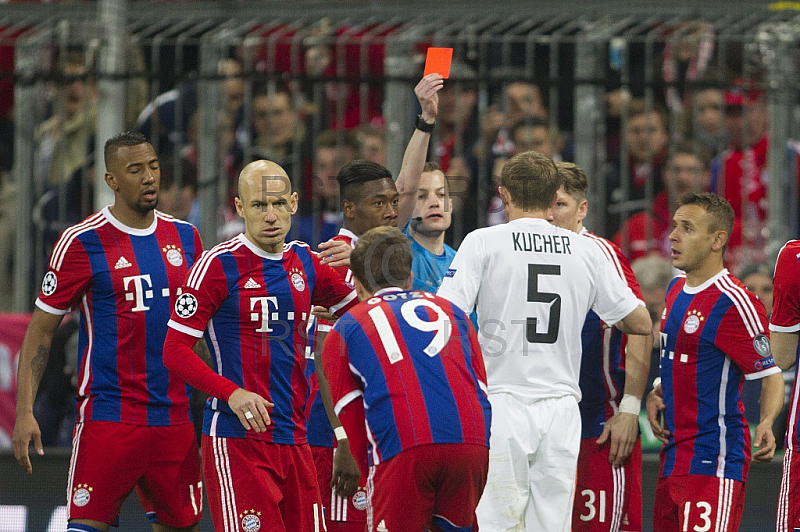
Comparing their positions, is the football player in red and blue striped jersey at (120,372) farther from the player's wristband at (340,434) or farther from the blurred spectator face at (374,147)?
→ the blurred spectator face at (374,147)

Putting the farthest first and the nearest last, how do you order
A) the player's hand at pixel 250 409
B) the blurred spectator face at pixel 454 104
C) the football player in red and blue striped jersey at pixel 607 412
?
the blurred spectator face at pixel 454 104, the football player in red and blue striped jersey at pixel 607 412, the player's hand at pixel 250 409

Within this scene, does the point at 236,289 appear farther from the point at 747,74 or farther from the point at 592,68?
the point at 747,74

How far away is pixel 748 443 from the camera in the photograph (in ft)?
18.7

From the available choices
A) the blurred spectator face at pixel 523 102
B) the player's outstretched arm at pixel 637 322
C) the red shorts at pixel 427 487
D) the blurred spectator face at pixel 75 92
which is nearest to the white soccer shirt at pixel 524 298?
the player's outstretched arm at pixel 637 322

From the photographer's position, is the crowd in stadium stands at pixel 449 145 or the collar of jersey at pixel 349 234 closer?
the collar of jersey at pixel 349 234

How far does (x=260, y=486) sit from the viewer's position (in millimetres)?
5262

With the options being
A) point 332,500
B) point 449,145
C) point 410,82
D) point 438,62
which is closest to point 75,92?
point 410,82

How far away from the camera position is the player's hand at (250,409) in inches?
200

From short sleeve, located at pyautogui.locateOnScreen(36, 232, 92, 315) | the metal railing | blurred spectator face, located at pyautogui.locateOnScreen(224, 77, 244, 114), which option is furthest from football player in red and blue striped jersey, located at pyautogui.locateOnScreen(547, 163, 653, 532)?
blurred spectator face, located at pyautogui.locateOnScreen(224, 77, 244, 114)

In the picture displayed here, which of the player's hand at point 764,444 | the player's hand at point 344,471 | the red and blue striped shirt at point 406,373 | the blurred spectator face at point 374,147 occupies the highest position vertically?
the blurred spectator face at point 374,147

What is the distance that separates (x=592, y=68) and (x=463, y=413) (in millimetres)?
4260

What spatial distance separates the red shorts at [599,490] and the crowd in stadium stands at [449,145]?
1990 mm

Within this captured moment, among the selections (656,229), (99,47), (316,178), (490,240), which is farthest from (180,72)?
(490,240)

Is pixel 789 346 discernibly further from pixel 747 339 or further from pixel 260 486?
pixel 260 486
